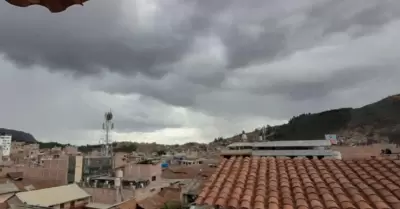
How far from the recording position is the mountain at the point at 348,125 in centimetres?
7700

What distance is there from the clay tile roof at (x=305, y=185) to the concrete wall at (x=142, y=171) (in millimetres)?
29256

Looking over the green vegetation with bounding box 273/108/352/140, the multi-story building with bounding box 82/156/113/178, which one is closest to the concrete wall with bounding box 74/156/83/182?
the multi-story building with bounding box 82/156/113/178

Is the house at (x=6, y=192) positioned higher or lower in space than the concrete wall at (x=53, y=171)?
lower

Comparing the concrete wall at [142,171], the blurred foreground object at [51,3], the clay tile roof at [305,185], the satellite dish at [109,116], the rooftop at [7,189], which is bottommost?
the rooftop at [7,189]

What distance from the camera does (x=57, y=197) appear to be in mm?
27859

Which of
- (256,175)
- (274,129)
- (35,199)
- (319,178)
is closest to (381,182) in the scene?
(319,178)

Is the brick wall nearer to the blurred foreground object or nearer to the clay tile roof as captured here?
the clay tile roof

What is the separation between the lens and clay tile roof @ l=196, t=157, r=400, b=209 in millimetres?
4445

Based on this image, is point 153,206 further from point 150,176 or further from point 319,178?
point 319,178

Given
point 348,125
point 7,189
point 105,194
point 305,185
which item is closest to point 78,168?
point 7,189

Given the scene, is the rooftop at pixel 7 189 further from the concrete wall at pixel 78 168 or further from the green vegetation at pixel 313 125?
the green vegetation at pixel 313 125

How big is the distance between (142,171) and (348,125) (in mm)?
76302

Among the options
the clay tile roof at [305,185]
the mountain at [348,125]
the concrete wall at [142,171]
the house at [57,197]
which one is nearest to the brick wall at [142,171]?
the concrete wall at [142,171]

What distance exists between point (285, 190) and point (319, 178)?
88cm
